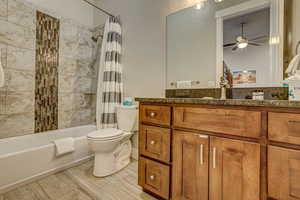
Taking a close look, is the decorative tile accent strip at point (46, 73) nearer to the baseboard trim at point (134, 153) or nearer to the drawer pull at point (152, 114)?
the baseboard trim at point (134, 153)

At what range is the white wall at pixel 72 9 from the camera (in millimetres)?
2250

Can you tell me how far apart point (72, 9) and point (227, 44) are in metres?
2.56

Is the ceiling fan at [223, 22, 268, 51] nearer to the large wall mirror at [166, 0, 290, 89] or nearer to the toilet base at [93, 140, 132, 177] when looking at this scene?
the large wall mirror at [166, 0, 290, 89]

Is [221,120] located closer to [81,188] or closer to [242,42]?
[242,42]

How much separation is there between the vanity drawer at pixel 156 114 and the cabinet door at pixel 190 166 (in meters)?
0.14

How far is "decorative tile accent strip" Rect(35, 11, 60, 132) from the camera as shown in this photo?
217 centimetres

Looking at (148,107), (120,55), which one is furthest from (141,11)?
(148,107)

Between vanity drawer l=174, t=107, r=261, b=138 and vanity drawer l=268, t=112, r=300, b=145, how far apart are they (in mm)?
53

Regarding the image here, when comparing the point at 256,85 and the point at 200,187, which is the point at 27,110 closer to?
the point at 200,187

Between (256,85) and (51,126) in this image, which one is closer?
(256,85)

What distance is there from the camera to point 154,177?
1251 mm

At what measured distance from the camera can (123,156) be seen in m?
1.97

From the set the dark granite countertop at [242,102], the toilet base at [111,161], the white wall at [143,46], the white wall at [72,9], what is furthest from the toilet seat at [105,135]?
the white wall at [72,9]

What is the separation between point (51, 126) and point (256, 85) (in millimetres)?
2742
